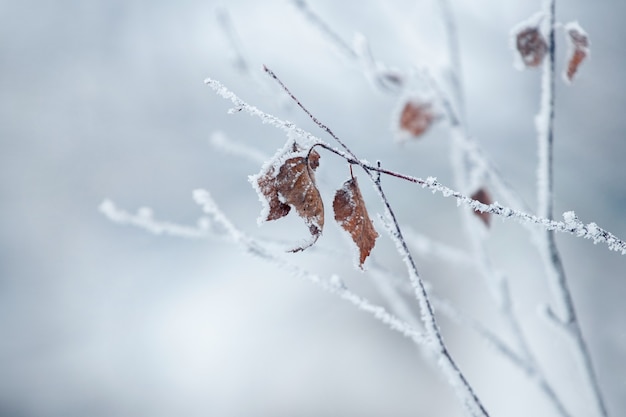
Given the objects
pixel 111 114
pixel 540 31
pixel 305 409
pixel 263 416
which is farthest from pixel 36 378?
pixel 540 31

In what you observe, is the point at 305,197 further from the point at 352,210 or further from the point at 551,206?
the point at 551,206

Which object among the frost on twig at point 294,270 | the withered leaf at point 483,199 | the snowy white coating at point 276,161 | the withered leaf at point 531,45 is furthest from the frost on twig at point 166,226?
the withered leaf at point 531,45

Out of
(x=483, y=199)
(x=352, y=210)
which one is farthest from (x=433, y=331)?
(x=483, y=199)

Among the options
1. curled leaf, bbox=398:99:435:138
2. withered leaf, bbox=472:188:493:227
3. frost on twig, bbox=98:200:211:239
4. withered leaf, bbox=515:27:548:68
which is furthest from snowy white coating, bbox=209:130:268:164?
withered leaf, bbox=515:27:548:68

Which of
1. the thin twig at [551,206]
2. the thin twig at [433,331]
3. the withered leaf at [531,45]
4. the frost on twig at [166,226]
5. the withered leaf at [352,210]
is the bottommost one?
the thin twig at [433,331]

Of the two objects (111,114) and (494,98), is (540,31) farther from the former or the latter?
(111,114)

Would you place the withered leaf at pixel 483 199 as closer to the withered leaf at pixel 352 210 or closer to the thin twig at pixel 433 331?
the thin twig at pixel 433 331

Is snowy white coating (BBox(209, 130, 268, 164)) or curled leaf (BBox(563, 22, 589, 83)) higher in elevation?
curled leaf (BBox(563, 22, 589, 83))

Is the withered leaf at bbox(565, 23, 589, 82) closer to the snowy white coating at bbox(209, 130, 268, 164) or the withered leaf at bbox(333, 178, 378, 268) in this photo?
the withered leaf at bbox(333, 178, 378, 268)
